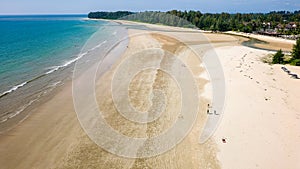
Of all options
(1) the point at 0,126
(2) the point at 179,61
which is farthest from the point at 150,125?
(2) the point at 179,61

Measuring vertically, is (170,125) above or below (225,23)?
below

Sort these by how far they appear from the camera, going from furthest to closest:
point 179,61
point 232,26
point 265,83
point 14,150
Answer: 1. point 232,26
2. point 179,61
3. point 265,83
4. point 14,150

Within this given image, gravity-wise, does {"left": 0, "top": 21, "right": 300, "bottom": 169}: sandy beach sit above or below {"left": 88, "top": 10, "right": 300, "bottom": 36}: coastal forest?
below

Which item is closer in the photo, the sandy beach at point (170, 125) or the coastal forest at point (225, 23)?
the sandy beach at point (170, 125)

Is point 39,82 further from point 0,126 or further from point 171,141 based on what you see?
point 171,141

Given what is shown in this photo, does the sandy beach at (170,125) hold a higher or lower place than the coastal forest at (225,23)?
lower

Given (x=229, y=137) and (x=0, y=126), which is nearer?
(x=229, y=137)

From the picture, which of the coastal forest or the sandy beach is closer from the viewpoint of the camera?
the sandy beach

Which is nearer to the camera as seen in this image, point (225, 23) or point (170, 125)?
point (170, 125)
